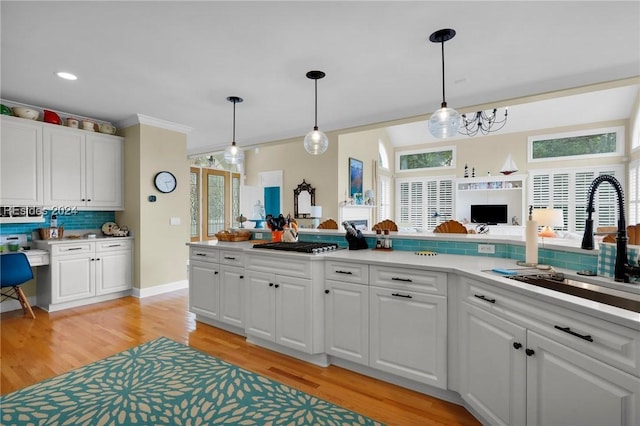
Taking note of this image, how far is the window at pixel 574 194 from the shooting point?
695 cm


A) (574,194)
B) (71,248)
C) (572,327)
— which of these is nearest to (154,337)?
(71,248)

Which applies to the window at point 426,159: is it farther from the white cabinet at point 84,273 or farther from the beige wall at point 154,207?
the white cabinet at point 84,273

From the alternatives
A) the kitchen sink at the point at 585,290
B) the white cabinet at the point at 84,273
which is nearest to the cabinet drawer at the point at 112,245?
the white cabinet at the point at 84,273

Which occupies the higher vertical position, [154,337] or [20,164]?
[20,164]

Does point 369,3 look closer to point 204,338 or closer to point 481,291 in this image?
point 481,291

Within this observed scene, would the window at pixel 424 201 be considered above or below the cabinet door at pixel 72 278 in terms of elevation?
above

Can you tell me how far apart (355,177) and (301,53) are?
4895 millimetres

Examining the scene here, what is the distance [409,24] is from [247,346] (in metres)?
3.03

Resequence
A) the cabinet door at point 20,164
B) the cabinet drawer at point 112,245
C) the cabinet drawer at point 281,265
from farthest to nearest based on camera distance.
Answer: the cabinet drawer at point 112,245
the cabinet door at point 20,164
the cabinet drawer at point 281,265

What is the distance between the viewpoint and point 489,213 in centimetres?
837

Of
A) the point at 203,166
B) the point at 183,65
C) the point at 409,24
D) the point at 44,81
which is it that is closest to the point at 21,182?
Answer: the point at 44,81

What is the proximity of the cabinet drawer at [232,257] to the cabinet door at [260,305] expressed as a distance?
0.63 feet

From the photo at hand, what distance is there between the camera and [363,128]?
4.75 metres

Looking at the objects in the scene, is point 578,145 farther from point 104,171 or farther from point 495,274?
point 104,171
